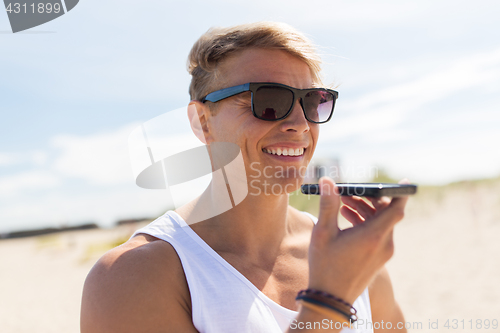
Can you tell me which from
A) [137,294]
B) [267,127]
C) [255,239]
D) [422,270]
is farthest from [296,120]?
[422,270]

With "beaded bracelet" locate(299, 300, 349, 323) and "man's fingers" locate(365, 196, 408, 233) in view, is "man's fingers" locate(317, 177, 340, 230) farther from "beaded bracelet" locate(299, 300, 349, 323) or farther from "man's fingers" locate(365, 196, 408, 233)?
"beaded bracelet" locate(299, 300, 349, 323)

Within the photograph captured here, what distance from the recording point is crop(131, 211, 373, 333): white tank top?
5.39ft

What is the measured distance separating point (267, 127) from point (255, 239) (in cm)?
70

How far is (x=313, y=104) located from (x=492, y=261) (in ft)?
44.7

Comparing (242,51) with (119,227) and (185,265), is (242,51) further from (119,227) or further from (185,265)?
(119,227)

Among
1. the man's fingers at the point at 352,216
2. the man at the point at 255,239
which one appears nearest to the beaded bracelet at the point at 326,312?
the man at the point at 255,239

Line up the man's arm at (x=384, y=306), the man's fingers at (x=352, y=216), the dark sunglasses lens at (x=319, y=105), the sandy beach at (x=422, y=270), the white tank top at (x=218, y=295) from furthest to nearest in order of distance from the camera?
the sandy beach at (x=422, y=270) < the man's arm at (x=384, y=306) < the dark sunglasses lens at (x=319, y=105) < the white tank top at (x=218, y=295) < the man's fingers at (x=352, y=216)

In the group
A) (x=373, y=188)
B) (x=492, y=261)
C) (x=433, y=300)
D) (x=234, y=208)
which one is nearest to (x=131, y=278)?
(x=234, y=208)

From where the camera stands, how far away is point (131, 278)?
5.32ft

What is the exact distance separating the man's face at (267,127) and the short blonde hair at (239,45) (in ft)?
0.15

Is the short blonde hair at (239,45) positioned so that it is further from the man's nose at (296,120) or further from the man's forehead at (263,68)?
the man's nose at (296,120)

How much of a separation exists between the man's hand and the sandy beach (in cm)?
870

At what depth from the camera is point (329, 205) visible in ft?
4.08

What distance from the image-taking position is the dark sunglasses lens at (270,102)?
205cm
